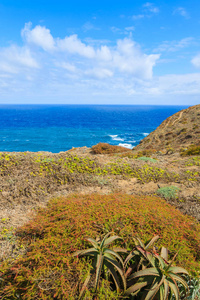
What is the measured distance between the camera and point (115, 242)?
3852 millimetres

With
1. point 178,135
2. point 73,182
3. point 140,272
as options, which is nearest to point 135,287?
point 140,272

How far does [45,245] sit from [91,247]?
3.26ft

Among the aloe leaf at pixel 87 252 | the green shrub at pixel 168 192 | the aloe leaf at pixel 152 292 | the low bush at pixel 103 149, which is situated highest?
the aloe leaf at pixel 87 252

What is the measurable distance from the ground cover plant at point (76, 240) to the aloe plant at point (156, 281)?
1.48 ft

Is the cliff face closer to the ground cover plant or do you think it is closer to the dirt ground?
the dirt ground

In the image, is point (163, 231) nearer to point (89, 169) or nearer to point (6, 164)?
point (89, 169)

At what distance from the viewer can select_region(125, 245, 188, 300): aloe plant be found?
9.22ft

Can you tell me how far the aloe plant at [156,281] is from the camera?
9.22 feet

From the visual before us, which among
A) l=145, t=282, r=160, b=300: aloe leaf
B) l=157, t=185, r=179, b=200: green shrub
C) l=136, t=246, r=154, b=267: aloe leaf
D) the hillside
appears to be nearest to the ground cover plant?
the hillside

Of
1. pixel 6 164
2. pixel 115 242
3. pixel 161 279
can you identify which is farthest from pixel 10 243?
pixel 6 164

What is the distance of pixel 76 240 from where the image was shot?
370 centimetres

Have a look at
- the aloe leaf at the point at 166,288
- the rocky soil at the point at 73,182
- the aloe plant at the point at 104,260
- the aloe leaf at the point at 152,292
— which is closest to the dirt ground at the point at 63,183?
the rocky soil at the point at 73,182

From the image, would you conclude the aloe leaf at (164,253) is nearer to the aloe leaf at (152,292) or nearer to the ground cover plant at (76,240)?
the ground cover plant at (76,240)

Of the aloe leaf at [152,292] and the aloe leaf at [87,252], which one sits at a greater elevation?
the aloe leaf at [87,252]
